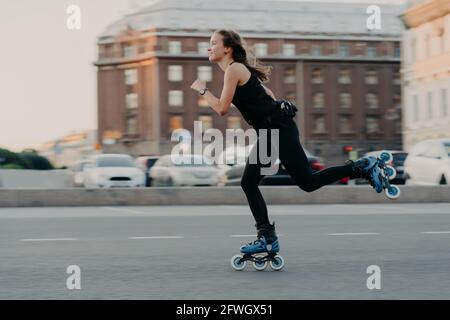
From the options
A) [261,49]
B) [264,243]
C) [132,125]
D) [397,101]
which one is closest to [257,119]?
[264,243]

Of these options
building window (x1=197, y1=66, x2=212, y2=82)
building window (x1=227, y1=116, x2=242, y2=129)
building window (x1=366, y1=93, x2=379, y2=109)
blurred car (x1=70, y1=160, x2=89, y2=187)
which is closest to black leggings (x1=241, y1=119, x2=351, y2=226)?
blurred car (x1=70, y1=160, x2=89, y2=187)

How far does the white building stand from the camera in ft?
201

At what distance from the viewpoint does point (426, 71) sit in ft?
211

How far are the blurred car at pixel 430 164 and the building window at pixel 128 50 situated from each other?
73561 mm

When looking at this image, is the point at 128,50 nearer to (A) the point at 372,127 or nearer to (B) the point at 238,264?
(A) the point at 372,127

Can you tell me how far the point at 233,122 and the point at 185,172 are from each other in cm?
6710

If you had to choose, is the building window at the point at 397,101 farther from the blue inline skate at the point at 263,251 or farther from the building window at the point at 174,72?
the blue inline skate at the point at 263,251

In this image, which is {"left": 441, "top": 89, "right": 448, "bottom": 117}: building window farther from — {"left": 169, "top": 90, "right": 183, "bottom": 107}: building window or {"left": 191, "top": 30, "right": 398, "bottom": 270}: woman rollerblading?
{"left": 191, "top": 30, "right": 398, "bottom": 270}: woman rollerblading

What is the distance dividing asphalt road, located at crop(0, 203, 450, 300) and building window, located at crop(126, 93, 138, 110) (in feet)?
278

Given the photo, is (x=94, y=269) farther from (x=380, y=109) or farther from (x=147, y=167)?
(x=380, y=109)

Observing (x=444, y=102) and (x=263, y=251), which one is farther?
(x=444, y=102)

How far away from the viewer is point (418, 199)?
70.1ft
